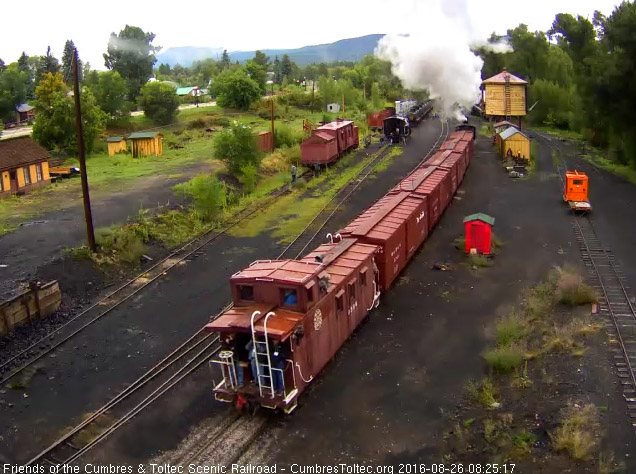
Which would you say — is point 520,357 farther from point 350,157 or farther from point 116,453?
Result: point 350,157

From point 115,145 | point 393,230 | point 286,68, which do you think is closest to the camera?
point 393,230

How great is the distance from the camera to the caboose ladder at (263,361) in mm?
13185

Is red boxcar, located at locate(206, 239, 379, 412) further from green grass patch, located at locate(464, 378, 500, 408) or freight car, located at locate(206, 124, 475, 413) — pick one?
green grass patch, located at locate(464, 378, 500, 408)

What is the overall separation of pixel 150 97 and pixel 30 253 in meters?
46.7

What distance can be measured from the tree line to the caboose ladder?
108ft

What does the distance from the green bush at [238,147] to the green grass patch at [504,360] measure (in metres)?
26.0

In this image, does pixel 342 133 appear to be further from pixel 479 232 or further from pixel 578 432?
pixel 578 432

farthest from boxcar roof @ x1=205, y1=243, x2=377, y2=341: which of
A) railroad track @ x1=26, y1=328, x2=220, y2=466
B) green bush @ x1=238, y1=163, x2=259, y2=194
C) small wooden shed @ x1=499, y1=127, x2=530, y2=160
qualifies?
small wooden shed @ x1=499, y1=127, x2=530, y2=160

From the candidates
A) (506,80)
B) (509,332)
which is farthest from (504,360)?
(506,80)

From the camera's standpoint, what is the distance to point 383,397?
14867 millimetres

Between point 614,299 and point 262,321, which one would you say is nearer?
point 262,321

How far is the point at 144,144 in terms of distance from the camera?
51594 millimetres

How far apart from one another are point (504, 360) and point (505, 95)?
1849 inches

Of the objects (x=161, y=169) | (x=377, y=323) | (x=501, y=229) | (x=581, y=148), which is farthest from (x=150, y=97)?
(x=377, y=323)
